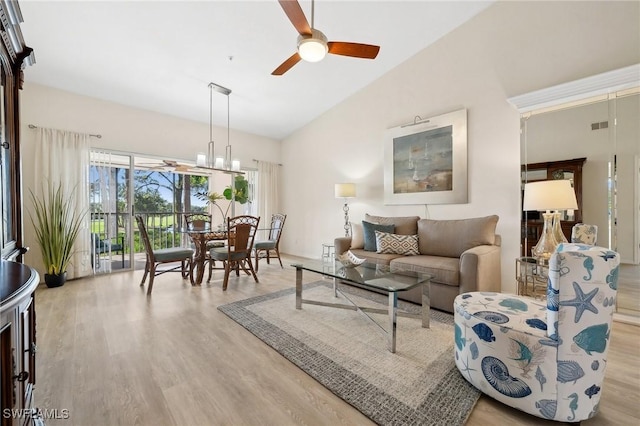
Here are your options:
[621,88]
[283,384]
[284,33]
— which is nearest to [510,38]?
[621,88]

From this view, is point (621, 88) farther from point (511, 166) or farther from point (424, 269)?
point (424, 269)

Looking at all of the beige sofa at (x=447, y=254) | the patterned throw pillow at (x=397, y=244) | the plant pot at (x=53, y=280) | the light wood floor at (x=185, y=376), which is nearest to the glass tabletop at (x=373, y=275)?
the beige sofa at (x=447, y=254)

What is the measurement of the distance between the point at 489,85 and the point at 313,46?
246 centimetres

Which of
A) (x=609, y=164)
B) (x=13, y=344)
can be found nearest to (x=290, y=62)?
(x=13, y=344)

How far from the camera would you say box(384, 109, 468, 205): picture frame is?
3.49 m

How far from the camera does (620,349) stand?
6.53 ft

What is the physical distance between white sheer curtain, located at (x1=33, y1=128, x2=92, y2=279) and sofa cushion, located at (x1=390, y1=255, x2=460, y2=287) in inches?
174

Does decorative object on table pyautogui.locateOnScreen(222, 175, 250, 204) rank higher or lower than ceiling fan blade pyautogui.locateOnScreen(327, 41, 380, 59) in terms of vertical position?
lower

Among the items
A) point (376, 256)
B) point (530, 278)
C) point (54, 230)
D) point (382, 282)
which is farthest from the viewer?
point (54, 230)

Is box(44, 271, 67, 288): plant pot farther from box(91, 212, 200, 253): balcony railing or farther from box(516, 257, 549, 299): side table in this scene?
box(516, 257, 549, 299): side table

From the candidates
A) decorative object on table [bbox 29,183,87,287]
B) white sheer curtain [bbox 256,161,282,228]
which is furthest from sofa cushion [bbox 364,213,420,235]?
decorative object on table [bbox 29,183,87,287]

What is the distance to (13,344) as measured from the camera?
88 cm

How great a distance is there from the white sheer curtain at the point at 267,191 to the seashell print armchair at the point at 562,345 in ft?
16.7

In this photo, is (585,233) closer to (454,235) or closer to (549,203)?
(549,203)
